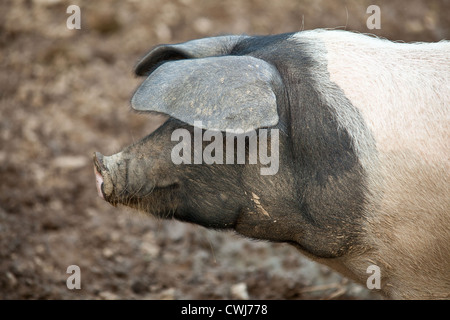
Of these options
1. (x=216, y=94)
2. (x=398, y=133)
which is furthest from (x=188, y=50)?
(x=398, y=133)

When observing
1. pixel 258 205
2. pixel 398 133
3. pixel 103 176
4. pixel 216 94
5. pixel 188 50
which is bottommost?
pixel 258 205

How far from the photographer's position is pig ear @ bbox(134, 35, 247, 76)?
2.44 meters

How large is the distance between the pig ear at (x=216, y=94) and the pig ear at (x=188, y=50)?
1.04 feet

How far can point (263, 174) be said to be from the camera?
221 centimetres

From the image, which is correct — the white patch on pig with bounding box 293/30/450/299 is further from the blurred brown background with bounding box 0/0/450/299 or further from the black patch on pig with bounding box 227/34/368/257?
the blurred brown background with bounding box 0/0/450/299

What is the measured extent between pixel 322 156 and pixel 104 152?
2491 mm

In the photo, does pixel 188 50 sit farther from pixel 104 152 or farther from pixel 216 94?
pixel 104 152

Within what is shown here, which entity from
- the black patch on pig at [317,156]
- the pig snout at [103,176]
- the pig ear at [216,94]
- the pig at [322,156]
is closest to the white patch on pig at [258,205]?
the pig at [322,156]

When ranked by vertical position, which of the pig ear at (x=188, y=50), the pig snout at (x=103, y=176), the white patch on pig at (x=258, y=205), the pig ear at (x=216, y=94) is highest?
the pig ear at (x=188, y=50)

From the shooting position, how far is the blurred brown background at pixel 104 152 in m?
3.49

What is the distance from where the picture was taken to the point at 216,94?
2.02 m

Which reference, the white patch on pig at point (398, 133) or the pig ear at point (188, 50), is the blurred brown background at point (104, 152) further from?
the white patch on pig at point (398, 133)
